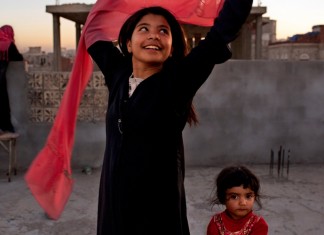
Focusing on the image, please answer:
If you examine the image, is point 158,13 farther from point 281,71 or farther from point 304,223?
point 281,71

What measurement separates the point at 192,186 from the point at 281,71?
2083mm

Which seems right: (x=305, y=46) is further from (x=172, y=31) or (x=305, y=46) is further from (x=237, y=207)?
(x=172, y=31)

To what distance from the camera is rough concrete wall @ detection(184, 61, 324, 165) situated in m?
5.85

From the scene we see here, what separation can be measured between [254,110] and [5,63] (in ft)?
10.8

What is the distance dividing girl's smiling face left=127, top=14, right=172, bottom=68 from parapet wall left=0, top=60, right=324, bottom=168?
3.96 meters

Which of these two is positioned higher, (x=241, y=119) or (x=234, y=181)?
(x=234, y=181)

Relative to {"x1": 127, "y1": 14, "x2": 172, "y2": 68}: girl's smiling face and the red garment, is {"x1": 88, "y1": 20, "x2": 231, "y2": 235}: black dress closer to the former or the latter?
{"x1": 127, "y1": 14, "x2": 172, "y2": 68}: girl's smiling face

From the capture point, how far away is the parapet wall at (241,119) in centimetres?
562

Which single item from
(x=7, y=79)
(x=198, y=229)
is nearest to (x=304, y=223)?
(x=198, y=229)

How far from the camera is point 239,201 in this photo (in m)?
2.20

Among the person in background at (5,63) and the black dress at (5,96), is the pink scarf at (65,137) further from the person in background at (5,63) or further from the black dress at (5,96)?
the black dress at (5,96)

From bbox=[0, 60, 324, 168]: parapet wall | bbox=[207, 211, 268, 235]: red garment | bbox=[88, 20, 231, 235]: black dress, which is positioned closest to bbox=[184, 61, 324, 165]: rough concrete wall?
bbox=[0, 60, 324, 168]: parapet wall

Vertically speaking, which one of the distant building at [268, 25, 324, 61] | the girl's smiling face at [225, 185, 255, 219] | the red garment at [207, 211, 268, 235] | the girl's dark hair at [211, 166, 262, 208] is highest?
the distant building at [268, 25, 324, 61]

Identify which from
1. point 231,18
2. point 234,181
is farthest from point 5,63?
point 231,18
